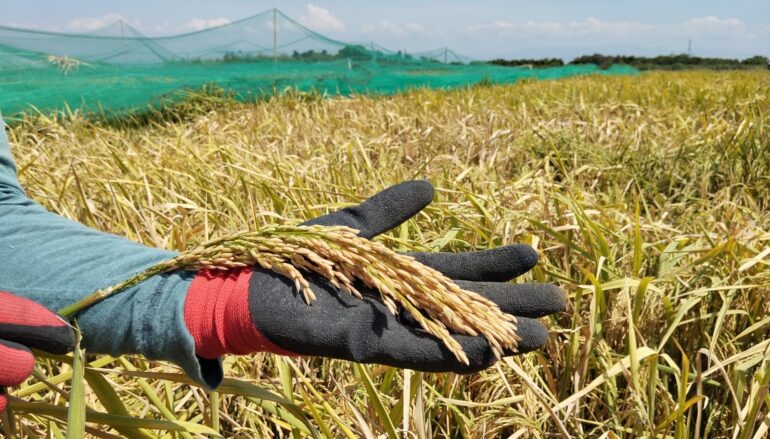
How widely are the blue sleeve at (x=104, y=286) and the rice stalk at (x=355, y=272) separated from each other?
0.02 meters

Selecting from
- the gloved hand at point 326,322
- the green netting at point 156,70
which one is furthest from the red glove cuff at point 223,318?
the green netting at point 156,70

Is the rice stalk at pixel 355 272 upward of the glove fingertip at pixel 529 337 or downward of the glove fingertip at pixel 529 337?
upward

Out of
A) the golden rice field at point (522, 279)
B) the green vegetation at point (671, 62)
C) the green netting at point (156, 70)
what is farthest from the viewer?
the green vegetation at point (671, 62)

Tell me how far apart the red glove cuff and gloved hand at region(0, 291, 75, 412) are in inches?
6.5

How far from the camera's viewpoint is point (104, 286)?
90cm

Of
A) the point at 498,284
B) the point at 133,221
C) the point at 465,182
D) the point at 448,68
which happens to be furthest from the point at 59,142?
the point at 448,68

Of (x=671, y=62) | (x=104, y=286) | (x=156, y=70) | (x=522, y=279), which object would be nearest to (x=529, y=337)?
(x=104, y=286)

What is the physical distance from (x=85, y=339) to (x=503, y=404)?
2.80 ft

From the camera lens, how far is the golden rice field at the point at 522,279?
1.23 metres

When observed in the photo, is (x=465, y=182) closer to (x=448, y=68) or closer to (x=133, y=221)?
(x=133, y=221)

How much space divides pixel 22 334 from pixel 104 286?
0.12 meters

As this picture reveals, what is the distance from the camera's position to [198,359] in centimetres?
91

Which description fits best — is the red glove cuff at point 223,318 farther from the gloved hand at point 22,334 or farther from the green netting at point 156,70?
the green netting at point 156,70

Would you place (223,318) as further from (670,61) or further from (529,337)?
(670,61)
